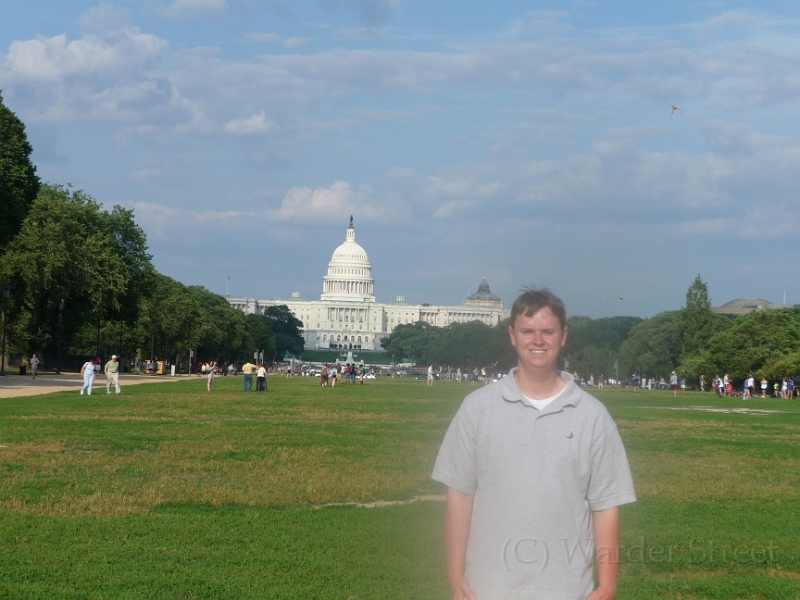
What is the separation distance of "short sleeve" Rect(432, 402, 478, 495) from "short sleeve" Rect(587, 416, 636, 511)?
471 millimetres

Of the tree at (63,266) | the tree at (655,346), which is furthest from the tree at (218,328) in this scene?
the tree at (655,346)

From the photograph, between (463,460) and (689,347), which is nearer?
(463,460)

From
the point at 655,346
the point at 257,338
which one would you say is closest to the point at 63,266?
the point at 655,346

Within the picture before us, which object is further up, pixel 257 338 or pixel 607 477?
pixel 257 338

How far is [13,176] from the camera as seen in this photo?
49344mm

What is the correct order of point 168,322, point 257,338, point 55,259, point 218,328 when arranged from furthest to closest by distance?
point 257,338
point 218,328
point 168,322
point 55,259

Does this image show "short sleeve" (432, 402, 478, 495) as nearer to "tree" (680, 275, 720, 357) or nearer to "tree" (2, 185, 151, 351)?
"tree" (2, 185, 151, 351)

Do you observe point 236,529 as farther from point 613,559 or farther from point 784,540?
point 613,559

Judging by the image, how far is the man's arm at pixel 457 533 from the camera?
16.0 ft

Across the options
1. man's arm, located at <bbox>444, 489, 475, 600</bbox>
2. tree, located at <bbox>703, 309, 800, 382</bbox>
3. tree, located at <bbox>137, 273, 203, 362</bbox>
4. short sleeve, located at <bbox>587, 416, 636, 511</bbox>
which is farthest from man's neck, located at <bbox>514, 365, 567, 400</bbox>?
tree, located at <bbox>137, 273, 203, 362</bbox>

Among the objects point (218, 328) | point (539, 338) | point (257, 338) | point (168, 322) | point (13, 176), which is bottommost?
point (539, 338)

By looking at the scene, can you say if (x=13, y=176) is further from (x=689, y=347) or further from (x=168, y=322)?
(x=689, y=347)

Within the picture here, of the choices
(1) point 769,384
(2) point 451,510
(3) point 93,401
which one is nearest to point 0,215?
(3) point 93,401

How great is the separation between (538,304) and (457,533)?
1.01 metres
